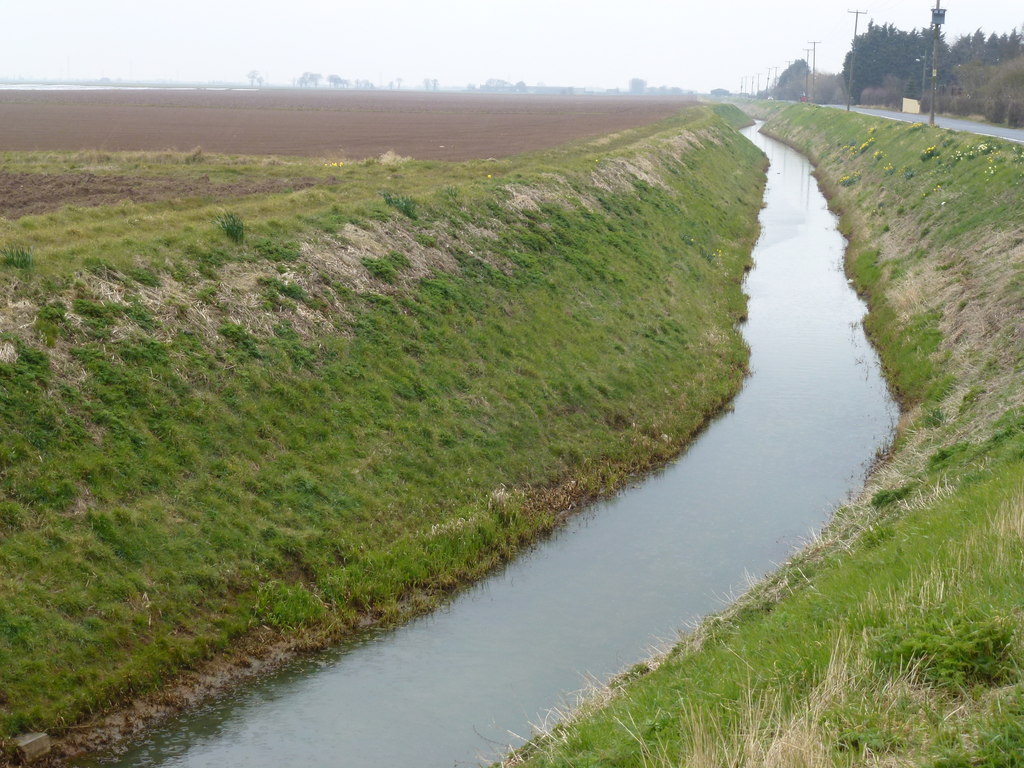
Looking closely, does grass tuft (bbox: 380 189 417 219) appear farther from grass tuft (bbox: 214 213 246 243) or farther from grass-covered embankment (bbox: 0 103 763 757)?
grass tuft (bbox: 214 213 246 243)

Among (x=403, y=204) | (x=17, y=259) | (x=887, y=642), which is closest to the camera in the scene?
(x=887, y=642)

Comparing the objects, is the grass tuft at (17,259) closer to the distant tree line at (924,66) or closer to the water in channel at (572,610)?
the water in channel at (572,610)

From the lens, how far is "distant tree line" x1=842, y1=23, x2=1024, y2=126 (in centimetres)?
8206

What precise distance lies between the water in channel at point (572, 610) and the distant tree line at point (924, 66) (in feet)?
215

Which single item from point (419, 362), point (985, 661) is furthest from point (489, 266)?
point (985, 661)

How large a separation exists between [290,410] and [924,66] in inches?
4152

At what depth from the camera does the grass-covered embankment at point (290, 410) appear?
1231 centimetres

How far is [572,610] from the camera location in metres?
14.4

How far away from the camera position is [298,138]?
62375 mm

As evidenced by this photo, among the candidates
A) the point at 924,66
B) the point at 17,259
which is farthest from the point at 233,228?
the point at 924,66

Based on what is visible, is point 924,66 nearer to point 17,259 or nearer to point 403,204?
point 403,204

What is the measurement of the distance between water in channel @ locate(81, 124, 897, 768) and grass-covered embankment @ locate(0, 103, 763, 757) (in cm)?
74

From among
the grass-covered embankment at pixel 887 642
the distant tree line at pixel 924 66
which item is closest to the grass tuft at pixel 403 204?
the grass-covered embankment at pixel 887 642

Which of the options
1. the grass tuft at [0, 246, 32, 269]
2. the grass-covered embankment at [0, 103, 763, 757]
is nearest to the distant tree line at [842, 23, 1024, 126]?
the grass-covered embankment at [0, 103, 763, 757]
